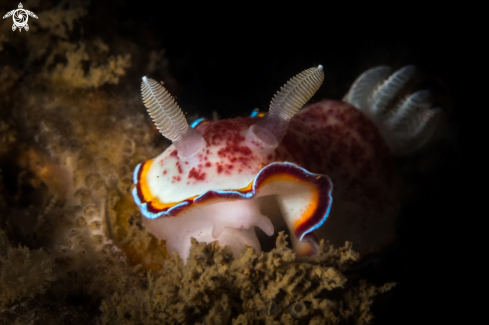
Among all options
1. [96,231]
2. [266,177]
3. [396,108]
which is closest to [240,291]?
[266,177]

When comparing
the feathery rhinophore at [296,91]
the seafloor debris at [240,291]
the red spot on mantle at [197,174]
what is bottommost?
the seafloor debris at [240,291]

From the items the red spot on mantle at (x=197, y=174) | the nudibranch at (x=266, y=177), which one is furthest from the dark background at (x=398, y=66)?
the red spot on mantle at (x=197, y=174)

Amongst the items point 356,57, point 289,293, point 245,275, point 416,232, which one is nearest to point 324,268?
point 289,293

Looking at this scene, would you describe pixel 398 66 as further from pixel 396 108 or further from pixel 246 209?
pixel 246 209

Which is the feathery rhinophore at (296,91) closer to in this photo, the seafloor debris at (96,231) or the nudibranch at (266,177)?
the nudibranch at (266,177)

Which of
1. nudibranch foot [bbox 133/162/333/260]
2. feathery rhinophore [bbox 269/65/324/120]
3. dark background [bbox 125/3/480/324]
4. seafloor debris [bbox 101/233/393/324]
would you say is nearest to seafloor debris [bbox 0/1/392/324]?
seafloor debris [bbox 101/233/393/324]

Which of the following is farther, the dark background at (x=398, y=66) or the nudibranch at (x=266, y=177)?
the dark background at (x=398, y=66)
